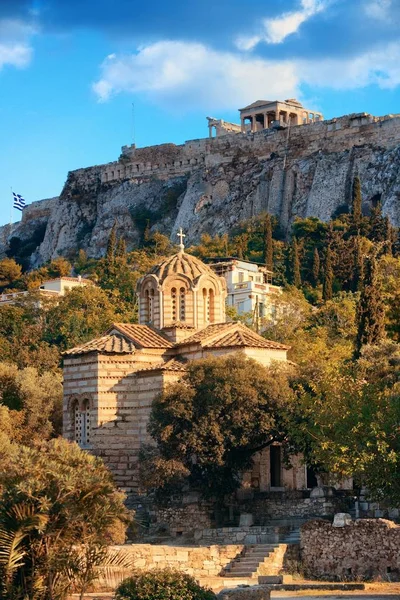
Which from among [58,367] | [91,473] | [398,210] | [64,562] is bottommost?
[64,562]

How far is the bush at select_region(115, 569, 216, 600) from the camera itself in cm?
2769

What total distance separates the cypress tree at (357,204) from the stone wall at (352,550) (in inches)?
2128

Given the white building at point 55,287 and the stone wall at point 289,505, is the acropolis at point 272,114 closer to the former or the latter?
the white building at point 55,287

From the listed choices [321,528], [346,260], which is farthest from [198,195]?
[321,528]

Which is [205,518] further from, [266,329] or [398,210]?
[398,210]

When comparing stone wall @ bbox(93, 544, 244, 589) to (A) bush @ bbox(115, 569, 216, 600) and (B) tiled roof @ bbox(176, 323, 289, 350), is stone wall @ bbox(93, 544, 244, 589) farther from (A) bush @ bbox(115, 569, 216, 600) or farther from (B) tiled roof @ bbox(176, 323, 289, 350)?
(B) tiled roof @ bbox(176, 323, 289, 350)

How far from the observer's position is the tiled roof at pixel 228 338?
137 ft

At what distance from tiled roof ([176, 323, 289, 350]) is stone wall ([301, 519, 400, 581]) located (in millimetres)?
7934

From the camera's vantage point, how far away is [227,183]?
10875 cm

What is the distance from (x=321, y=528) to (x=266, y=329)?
30218 millimetres

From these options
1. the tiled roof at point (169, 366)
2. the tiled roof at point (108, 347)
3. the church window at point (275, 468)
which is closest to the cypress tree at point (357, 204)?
the tiled roof at point (108, 347)

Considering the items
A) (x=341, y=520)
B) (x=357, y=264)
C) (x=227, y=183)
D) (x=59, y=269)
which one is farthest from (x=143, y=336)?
(x=227, y=183)

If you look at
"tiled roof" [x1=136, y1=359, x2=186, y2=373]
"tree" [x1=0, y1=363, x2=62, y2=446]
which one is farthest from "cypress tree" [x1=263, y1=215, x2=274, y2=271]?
"tiled roof" [x1=136, y1=359, x2=186, y2=373]

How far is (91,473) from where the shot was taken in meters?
29.7
